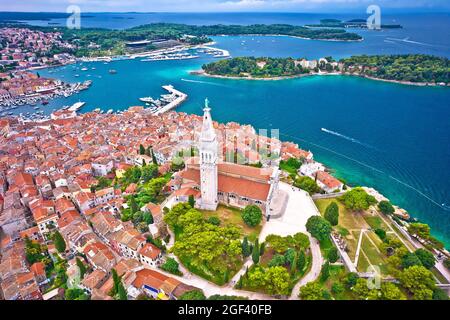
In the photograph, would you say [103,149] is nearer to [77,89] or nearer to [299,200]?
[299,200]

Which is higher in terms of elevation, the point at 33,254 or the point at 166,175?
the point at 166,175

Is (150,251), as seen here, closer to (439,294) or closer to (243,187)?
(243,187)

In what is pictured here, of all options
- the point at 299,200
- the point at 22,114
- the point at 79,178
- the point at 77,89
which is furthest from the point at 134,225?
the point at 77,89

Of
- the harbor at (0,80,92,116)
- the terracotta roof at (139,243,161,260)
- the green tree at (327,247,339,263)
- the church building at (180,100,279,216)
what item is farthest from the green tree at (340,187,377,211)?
the harbor at (0,80,92,116)

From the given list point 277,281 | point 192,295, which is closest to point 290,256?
point 277,281

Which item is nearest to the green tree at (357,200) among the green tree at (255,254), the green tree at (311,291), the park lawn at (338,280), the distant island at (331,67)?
the park lawn at (338,280)

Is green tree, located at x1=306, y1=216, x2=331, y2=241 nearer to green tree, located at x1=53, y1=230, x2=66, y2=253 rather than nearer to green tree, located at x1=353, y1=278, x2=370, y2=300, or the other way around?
green tree, located at x1=353, y1=278, x2=370, y2=300
